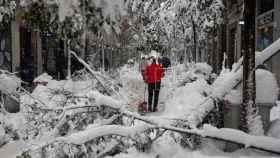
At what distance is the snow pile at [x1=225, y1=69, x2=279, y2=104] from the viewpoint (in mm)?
6319

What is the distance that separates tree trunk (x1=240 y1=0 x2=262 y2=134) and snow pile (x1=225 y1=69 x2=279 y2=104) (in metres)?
0.24

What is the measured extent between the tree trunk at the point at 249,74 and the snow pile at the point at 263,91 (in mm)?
244

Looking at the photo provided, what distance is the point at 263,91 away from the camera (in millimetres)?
6379

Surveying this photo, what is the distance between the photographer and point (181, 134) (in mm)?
5977

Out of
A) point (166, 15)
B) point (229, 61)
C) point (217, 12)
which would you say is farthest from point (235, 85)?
point (166, 15)

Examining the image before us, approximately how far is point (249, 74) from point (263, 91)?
0.48 m

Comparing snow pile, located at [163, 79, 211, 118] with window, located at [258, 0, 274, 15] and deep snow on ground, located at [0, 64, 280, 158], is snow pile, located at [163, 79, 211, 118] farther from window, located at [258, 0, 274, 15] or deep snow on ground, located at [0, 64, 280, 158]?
window, located at [258, 0, 274, 15]

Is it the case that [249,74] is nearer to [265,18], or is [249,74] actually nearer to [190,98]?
[190,98]

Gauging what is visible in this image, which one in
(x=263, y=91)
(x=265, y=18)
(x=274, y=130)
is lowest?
(x=274, y=130)

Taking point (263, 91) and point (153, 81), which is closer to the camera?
point (263, 91)

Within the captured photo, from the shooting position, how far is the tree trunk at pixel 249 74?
6.05 m

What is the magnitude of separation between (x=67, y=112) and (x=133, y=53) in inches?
2273

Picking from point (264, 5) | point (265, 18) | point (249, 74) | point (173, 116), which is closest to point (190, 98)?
point (173, 116)

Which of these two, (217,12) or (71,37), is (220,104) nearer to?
(71,37)
